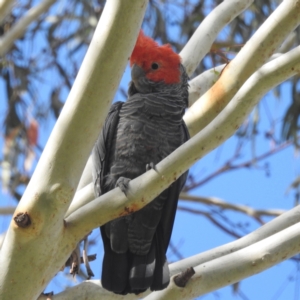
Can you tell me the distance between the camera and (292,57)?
71.5 inches

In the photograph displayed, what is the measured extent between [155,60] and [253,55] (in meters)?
0.95

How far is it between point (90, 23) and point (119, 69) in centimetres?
292

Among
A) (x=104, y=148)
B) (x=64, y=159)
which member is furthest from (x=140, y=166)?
(x=64, y=159)

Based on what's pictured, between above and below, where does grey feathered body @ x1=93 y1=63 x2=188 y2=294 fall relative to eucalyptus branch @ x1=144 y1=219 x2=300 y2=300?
above

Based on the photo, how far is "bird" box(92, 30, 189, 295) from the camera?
7.40 ft

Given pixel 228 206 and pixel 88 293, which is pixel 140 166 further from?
pixel 228 206

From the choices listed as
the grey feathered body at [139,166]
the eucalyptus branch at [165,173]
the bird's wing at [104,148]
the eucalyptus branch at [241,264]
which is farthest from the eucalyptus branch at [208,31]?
the eucalyptus branch at [241,264]

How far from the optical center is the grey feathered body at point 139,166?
231 cm

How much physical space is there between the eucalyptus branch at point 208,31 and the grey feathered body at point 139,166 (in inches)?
8.1

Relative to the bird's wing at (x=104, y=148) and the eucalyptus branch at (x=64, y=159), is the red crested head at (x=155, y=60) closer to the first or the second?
the bird's wing at (x=104, y=148)

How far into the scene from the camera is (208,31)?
265cm

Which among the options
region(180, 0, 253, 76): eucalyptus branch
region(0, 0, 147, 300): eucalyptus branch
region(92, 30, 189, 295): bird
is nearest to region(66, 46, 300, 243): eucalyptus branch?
region(0, 0, 147, 300): eucalyptus branch

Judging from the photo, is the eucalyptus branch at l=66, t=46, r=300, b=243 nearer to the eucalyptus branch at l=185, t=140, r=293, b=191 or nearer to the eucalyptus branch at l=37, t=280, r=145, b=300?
the eucalyptus branch at l=37, t=280, r=145, b=300

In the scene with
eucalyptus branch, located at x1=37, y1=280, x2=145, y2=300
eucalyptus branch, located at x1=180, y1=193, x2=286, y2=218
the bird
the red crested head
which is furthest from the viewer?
eucalyptus branch, located at x1=180, y1=193, x2=286, y2=218
